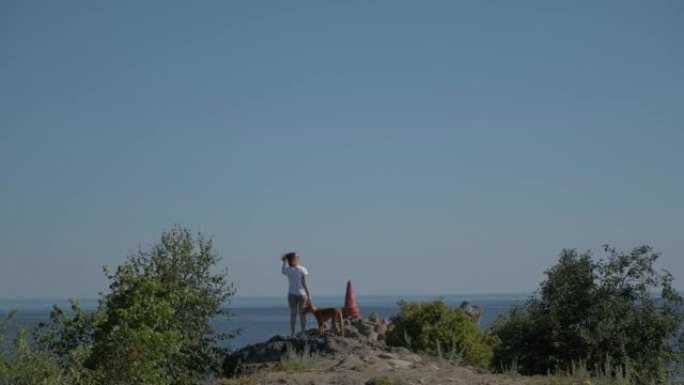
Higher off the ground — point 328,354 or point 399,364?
point 328,354

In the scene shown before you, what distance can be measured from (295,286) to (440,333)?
315 centimetres

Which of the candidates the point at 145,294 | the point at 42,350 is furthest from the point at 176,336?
the point at 42,350

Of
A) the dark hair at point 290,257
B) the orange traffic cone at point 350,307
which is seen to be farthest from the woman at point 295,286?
the orange traffic cone at point 350,307

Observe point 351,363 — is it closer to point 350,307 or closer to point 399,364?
point 399,364

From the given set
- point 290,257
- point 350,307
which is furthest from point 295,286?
point 350,307

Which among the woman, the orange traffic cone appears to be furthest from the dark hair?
the orange traffic cone

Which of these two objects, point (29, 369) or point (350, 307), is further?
point (350, 307)

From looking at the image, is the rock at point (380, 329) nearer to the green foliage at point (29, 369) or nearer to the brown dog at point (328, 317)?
the brown dog at point (328, 317)

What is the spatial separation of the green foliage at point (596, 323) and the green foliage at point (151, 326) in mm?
7055

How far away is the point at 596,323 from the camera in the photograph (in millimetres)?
23016

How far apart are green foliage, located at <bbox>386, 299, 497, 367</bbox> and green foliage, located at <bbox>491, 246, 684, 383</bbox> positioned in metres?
1.76

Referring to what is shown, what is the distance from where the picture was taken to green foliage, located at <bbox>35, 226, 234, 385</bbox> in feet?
48.5

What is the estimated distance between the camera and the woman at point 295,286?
67.3 feet

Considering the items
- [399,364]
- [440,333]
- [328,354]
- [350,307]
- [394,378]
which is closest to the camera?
[394,378]
